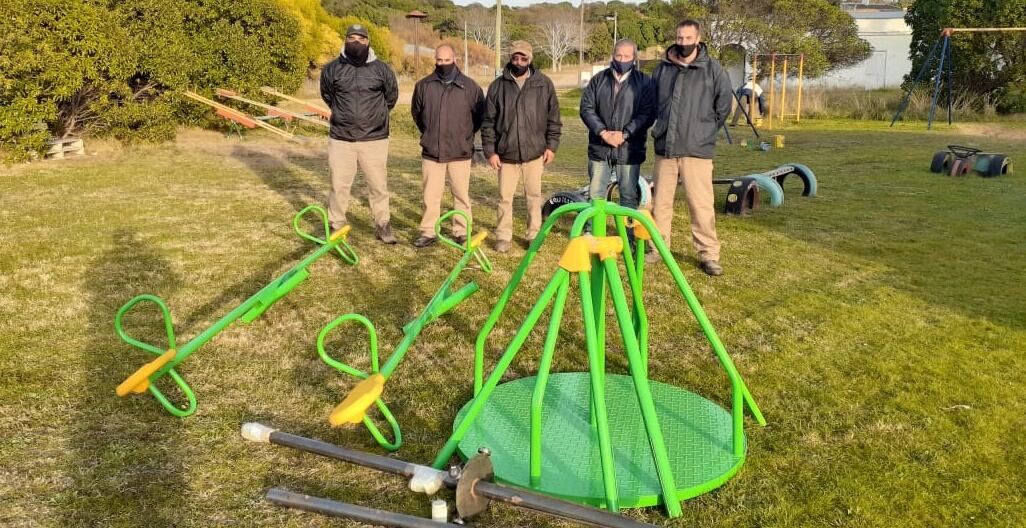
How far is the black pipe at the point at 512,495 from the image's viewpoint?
2.60m

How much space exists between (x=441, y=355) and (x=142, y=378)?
172 centimetres

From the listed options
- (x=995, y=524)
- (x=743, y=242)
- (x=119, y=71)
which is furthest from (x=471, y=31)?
(x=995, y=524)

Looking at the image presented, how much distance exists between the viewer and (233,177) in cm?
1123

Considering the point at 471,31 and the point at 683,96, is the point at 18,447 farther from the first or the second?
the point at 471,31

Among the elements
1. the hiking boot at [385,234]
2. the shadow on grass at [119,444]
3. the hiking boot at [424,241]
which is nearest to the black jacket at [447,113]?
the hiking boot at [424,241]

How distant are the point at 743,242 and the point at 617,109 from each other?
2106 mm

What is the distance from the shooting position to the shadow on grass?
9.84ft

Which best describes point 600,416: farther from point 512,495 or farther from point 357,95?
point 357,95

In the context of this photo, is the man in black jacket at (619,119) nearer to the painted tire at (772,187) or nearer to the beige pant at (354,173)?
the beige pant at (354,173)

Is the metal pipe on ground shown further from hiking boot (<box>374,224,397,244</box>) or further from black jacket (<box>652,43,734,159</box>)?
black jacket (<box>652,43,734,159</box>)

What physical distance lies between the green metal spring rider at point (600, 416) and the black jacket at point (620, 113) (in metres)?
2.72

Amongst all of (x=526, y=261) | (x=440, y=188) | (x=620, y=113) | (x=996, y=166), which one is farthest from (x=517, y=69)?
(x=996, y=166)

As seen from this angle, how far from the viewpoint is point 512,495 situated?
270cm

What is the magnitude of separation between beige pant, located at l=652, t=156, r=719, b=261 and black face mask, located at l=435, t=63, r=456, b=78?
6.89 feet
